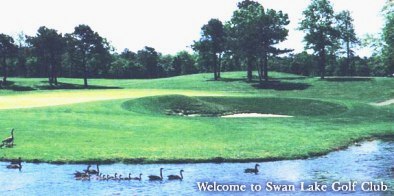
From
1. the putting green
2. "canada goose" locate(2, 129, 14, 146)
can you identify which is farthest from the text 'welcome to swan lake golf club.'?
the putting green

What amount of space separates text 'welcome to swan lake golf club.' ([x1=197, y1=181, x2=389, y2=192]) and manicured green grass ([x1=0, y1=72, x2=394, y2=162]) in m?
7.09

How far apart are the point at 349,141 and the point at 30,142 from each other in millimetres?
24752

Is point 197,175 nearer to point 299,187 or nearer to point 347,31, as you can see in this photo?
point 299,187

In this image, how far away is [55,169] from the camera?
30.9 m

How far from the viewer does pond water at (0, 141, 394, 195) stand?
25.8m

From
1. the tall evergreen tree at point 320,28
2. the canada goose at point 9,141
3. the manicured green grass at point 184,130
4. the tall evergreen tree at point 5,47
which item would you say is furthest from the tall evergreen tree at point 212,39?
the canada goose at point 9,141

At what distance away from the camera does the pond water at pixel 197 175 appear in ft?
84.5

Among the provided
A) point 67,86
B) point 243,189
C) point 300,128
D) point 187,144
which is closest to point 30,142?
point 187,144

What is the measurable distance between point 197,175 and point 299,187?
586cm

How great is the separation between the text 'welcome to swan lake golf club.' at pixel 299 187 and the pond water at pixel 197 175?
0.21 m

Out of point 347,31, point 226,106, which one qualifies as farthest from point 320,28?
point 226,106

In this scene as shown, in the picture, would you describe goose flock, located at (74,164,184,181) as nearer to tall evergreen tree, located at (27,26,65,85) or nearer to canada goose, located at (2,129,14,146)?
canada goose, located at (2,129,14,146)

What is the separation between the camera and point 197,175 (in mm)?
29438

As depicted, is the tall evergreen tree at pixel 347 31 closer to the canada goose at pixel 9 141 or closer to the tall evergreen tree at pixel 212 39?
the tall evergreen tree at pixel 212 39
